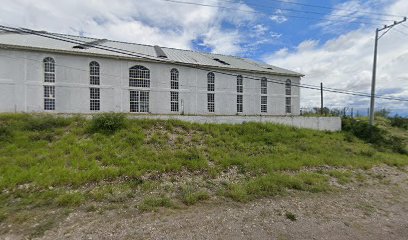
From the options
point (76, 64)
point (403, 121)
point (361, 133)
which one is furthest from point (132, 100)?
point (403, 121)

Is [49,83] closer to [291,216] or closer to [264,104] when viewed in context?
[291,216]

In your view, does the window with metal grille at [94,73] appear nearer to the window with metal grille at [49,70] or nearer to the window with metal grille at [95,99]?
the window with metal grille at [95,99]

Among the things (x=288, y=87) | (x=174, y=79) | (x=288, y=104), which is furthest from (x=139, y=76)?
(x=288, y=104)

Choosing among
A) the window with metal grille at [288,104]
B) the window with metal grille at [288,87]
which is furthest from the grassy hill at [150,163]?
the window with metal grille at [288,87]

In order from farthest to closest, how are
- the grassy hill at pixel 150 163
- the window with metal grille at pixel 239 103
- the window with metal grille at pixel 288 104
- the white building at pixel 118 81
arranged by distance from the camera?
1. the window with metal grille at pixel 288 104
2. the window with metal grille at pixel 239 103
3. the white building at pixel 118 81
4. the grassy hill at pixel 150 163

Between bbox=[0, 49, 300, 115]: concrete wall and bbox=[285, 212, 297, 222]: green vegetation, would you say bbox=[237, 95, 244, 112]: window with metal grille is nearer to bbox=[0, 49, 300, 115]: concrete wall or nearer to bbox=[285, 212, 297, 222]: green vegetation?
bbox=[0, 49, 300, 115]: concrete wall

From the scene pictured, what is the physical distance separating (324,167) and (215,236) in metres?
8.73

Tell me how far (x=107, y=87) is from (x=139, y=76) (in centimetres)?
291

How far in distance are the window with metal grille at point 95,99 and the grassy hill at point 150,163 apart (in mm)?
5647

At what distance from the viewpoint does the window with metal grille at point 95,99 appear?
19.8 meters

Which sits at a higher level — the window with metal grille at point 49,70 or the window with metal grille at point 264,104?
the window with metal grille at point 49,70

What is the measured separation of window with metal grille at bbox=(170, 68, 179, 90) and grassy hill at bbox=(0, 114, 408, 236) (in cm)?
754

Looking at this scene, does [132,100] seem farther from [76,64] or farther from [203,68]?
[203,68]

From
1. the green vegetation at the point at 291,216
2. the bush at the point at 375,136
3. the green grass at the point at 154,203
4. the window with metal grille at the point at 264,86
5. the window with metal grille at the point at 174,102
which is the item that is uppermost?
the window with metal grille at the point at 264,86
